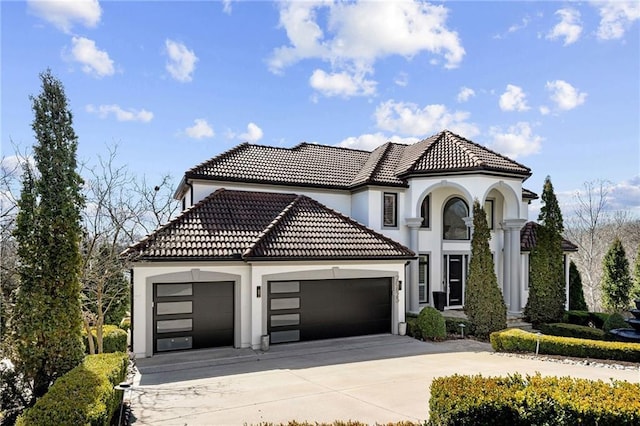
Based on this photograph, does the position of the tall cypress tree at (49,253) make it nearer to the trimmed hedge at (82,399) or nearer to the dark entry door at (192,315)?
the trimmed hedge at (82,399)

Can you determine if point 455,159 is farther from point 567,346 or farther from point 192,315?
point 192,315

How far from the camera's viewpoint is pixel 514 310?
17.7 metres

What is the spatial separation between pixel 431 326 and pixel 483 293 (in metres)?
2.55

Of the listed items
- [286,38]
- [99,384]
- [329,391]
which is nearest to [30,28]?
[286,38]

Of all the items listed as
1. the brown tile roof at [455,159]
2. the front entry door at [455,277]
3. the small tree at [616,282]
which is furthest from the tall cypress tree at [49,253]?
the small tree at [616,282]

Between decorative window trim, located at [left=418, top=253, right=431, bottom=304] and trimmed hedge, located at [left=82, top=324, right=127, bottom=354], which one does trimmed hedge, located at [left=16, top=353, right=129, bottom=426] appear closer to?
trimmed hedge, located at [left=82, top=324, right=127, bottom=354]

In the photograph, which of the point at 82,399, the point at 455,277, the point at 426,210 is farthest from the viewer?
the point at 455,277

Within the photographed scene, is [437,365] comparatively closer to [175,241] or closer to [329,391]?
[329,391]

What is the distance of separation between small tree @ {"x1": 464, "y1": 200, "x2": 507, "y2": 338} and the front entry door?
411 cm

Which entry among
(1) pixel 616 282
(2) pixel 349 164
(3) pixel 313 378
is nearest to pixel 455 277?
(2) pixel 349 164

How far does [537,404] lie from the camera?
609 centimetres

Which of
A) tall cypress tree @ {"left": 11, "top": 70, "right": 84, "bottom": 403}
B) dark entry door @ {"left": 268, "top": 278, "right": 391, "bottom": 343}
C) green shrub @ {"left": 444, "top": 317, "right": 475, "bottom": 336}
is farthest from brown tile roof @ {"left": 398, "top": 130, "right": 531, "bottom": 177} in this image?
A: tall cypress tree @ {"left": 11, "top": 70, "right": 84, "bottom": 403}

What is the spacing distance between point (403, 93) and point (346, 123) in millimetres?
3821

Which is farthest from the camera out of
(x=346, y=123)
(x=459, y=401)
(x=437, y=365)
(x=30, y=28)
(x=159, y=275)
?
(x=346, y=123)
